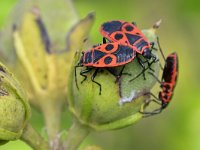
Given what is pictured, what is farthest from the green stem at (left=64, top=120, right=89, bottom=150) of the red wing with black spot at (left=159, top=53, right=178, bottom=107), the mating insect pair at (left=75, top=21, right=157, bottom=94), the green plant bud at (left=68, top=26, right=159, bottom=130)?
the red wing with black spot at (left=159, top=53, right=178, bottom=107)

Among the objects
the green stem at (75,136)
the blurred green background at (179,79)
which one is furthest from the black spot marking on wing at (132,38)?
the blurred green background at (179,79)

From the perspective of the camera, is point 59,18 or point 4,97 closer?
point 4,97

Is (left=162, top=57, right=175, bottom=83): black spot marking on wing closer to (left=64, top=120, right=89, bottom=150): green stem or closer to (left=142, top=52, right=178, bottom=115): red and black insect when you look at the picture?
(left=142, top=52, right=178, bottom=115): red and black insect

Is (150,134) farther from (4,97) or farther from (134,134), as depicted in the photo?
(4,97)

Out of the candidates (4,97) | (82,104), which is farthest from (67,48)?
(4,97)

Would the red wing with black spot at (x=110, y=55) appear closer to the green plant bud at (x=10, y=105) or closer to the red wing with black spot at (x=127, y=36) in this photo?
the red wing with black spot at (x=127, y=36)
